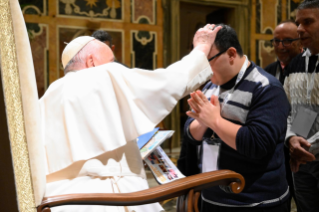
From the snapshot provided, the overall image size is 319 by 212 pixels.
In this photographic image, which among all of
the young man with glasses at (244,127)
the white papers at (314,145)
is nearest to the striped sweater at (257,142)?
the young man with glasses at (244,127)

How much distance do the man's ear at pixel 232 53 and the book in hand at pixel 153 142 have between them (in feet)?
1.88

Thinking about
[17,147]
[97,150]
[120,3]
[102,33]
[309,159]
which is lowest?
[309,159]

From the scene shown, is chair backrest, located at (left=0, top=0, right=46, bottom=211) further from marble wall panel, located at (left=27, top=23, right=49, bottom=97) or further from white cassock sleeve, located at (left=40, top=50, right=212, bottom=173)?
marble wall panel, located at (left=27, top=23, right=49, bottom=97)

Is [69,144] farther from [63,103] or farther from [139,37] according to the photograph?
[139,37]

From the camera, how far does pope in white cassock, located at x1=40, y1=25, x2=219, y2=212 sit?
158 cm

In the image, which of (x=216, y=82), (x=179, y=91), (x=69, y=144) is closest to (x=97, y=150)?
(x=69, y=144)

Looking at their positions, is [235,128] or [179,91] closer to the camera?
[179,91]

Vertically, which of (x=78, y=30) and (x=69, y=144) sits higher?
(x=78, y=30)

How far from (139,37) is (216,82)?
19.9ft

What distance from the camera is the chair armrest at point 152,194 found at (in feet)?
3.91

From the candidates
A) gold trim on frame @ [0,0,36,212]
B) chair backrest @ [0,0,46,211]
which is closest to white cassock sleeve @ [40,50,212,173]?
chair backrest @ [0,0,46,211]

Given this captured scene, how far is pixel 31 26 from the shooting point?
22.6 ft

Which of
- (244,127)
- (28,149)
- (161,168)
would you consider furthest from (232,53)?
(28,149)

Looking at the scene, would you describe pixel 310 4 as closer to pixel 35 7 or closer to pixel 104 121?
pixel 104 121
